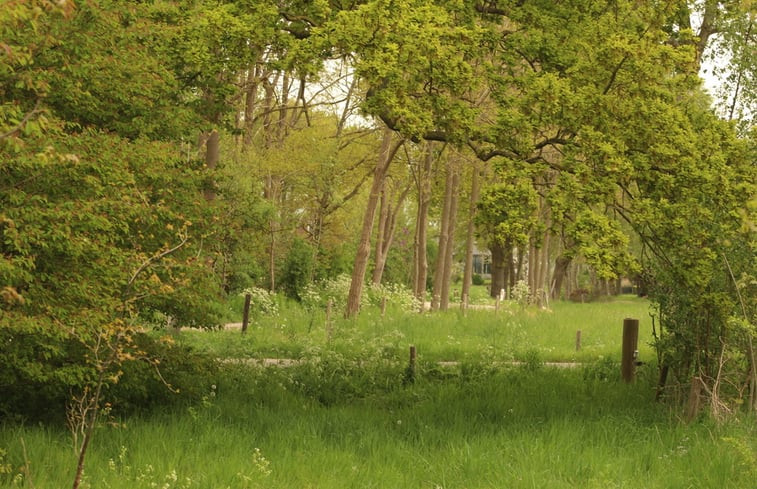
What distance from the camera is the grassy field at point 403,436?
360 inches

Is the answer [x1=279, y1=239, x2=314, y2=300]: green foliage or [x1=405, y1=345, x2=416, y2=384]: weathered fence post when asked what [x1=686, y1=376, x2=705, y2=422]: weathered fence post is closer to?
[x1=405, y1=345, x2=416, y2=384]: weathered fence post

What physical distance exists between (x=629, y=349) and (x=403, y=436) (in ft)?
18.1

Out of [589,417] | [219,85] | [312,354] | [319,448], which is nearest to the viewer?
[319,448]

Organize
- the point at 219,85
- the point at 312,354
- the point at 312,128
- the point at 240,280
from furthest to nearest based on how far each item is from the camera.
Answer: the point at 312,128 < the point at 240,280 < the point at 312,354 < the point at 219,85

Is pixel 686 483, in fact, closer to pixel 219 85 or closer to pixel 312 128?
pixel 219 85

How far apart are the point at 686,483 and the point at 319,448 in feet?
13.7

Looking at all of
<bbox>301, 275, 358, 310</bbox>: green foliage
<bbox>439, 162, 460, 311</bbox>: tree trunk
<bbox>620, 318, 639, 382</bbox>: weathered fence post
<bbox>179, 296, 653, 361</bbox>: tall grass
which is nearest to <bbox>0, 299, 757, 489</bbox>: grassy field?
<bbox>620, 318, 639, 382</bbox>: weathered fence post

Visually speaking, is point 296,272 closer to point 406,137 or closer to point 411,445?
point 406,137

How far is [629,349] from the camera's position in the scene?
15.1 meters

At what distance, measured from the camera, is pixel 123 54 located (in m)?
10.7

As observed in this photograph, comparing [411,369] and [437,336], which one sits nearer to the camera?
[411,369]

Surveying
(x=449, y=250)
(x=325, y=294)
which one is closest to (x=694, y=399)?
(x=325, y=294)

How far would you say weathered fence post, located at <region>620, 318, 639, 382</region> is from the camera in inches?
592

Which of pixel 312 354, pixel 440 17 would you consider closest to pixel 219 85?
pixel 440 17
